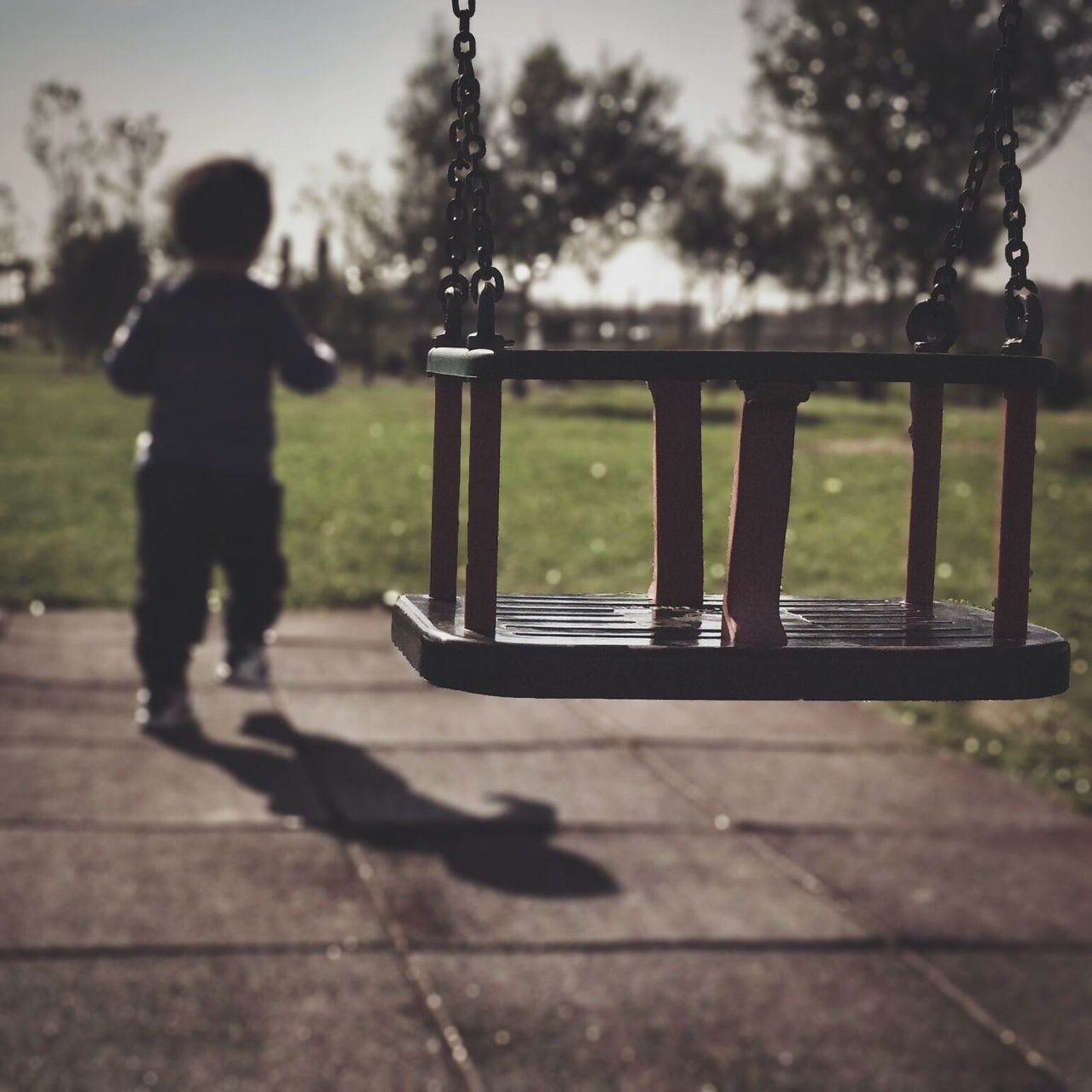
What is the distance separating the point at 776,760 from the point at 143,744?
235 centimetres

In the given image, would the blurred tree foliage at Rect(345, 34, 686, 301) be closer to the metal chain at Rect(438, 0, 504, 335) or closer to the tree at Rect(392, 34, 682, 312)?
the tree at Rect(392, 34, 682, 312)

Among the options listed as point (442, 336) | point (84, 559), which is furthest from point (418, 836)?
point (84, 559)

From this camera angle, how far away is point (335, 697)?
6309 millimetres

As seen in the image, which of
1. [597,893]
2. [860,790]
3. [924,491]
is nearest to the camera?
[924,491]

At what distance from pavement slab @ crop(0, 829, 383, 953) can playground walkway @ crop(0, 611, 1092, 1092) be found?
0.01m

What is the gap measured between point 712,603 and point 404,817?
3.16m

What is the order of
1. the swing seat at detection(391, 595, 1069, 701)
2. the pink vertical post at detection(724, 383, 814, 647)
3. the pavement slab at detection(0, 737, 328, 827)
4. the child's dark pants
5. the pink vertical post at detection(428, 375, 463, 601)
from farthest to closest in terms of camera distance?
the child's dark pants, the pavement slab at detection(0, 737, 328, 827), the pink vertical post at detection(428, 375, 463, 601), the pink vertical post at detection(724, 383, 814, 647), the swing seat at detection(391, 595, 1069, 701)

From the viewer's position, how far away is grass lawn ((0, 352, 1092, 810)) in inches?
304

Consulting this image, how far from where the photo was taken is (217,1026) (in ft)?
11.6

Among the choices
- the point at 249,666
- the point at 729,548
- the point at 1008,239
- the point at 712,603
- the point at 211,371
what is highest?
the point at 1008,239

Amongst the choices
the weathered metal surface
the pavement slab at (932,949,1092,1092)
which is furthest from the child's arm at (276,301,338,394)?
the weathered metal surface

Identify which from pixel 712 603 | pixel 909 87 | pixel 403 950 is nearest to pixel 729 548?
pixel 712 603

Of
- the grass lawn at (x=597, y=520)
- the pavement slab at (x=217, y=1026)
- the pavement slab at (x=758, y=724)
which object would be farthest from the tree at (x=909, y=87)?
the pavement slab at (x=217, y=1026)

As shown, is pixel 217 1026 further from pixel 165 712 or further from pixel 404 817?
pixel 165 712
